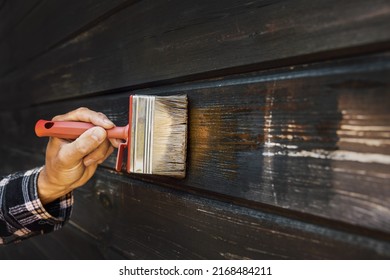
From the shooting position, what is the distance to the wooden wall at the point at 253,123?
0.50 m

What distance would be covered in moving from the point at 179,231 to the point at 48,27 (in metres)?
1.16

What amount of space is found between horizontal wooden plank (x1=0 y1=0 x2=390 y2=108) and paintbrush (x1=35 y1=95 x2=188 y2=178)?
0.35 feet

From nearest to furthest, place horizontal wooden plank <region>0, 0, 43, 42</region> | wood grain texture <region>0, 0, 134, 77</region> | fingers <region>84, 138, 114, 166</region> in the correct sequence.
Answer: fingers <region>84, 138, 114, 166</region> → wood grain texture <region>0, 0, 134, 77</region> → horizontal wooden plank <region>0, 0, 43, 42</region>

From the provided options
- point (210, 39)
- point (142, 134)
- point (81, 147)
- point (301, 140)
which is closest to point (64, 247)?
point (81, 147)

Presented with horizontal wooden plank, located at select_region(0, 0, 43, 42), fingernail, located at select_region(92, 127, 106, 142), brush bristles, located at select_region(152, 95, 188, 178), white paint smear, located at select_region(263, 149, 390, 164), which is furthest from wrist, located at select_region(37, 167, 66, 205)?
horizontal wooden plank, located at select_region(0, 0, 43, 42)

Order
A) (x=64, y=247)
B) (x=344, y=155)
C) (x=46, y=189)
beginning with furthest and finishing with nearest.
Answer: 1. (x=64, y=247)
2. (x=46, y=189)
3. (x=344, y=155)

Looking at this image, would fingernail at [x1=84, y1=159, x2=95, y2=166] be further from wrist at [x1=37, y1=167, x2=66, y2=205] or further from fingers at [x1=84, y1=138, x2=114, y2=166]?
wrist at [x1=37, y1=167, x2=66, y2=205]

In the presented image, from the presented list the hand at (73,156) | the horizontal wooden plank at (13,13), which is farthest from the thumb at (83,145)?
the horizontal wooden plank at (13,13)

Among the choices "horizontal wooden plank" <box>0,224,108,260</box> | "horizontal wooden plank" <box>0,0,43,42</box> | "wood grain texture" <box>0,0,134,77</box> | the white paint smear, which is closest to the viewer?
the white paint smear

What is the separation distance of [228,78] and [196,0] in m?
0.19

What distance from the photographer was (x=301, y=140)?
58cm

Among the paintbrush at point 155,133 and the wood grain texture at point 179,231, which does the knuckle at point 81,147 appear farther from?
the wood grain texture at point 179,231

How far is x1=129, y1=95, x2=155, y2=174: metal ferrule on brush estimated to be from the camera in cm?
74

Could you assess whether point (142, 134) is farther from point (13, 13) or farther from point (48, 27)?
point (13, 13)
